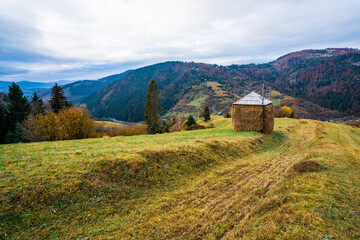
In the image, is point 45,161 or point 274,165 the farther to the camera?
point 274,165

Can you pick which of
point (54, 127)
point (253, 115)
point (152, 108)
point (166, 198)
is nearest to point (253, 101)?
point (253, 115)

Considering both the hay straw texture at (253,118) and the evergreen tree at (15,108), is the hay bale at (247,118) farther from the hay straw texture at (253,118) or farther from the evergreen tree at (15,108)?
the evergreen tree at (15,108)

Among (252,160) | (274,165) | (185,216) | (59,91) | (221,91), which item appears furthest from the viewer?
(221,91)

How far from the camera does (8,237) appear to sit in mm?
5363

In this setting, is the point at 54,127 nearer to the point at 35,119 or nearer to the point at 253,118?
the point at 35,119

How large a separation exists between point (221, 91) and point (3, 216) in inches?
7597

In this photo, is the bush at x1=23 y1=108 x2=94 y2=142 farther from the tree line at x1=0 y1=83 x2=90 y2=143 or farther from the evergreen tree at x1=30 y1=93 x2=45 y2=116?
the evergreen tree at x1=30 y1=93 x2=45 y2=116

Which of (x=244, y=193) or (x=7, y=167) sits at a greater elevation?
(x=7, y=167)

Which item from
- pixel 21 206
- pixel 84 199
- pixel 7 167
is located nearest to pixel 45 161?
pixel 7 167

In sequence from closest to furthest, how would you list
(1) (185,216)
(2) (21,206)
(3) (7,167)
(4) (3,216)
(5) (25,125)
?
(4) (3,216)
(2) (21,206)
(1) (185,216)
(3) (7,167)
(5) (25,125)

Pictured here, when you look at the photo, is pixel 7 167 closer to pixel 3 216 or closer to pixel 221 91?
pixel 3 216

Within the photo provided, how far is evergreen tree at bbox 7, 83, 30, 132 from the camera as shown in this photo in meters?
34.6

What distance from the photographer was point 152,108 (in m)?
43.4

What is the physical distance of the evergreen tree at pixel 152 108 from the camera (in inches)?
1672
